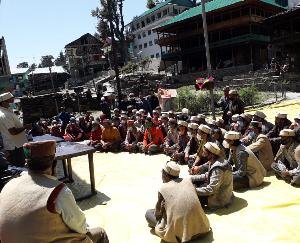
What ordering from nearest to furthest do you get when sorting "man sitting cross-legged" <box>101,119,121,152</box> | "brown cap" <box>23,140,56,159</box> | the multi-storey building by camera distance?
"brown cap" <box>23,140,56,159</box>
"man sitting cross-legged" <box>101,119,121,152</box>
the multi-storey building

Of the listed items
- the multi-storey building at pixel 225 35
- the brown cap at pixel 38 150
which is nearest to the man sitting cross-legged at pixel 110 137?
the brown cap at pixel 38 150

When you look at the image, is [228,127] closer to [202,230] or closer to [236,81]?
[202,230]

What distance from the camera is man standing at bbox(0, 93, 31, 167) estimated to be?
720 cm

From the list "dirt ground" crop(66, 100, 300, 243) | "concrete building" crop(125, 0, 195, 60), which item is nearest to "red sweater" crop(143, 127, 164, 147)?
"dirt ground" crop(66, 100, 300, 243)

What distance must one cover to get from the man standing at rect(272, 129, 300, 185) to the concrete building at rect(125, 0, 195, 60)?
159 ft

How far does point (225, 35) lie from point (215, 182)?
34.8m

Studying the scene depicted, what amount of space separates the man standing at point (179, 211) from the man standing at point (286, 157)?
2.69 metres

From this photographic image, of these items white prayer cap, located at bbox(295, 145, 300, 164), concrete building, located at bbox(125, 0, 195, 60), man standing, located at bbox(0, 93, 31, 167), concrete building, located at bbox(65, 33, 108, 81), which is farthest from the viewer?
concrete building, located at bbox(65, 33, 108, 81)

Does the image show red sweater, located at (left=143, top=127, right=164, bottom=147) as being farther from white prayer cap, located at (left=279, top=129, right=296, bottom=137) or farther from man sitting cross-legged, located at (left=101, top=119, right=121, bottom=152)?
white prayer cap, located at (left=279, top=129, right=296, bottom=137)

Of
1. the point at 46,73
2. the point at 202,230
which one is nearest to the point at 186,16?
the point at 46,73

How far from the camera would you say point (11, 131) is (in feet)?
23.7

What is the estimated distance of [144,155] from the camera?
37.8ft

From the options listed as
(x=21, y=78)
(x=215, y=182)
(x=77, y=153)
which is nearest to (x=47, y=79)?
(x=21, y=78)

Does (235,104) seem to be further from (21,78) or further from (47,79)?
(21,78)
